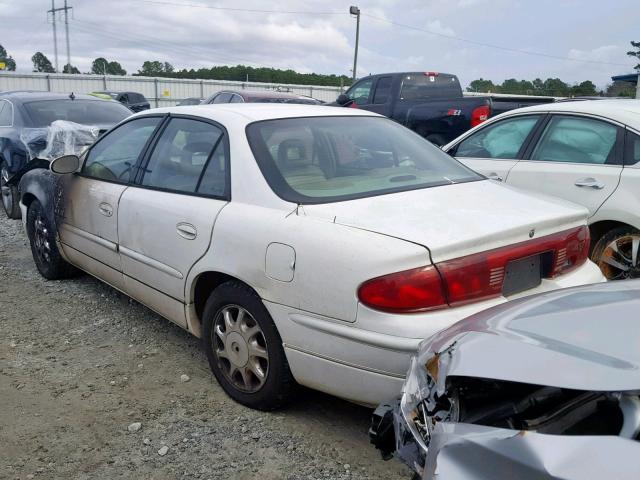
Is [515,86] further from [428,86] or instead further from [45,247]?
[45,247]

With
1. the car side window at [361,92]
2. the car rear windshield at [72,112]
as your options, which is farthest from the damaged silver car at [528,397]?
the car side window at [361,92]

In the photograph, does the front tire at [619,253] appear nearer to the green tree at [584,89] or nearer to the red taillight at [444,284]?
the red taillight at [444,284]

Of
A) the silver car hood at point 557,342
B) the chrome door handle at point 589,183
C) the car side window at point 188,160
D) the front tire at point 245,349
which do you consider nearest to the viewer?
the silver car hood at point 557,342

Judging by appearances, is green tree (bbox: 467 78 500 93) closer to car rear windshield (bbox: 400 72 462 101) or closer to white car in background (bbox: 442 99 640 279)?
car rear windshield (bbox: 400 72 462 101)

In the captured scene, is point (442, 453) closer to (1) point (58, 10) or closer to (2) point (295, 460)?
(2) point (295, 460)

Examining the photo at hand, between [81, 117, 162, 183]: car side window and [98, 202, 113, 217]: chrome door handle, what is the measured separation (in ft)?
0.59

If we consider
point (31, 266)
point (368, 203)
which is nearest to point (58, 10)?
point (31, 266)

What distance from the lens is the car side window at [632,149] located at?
4230 mm

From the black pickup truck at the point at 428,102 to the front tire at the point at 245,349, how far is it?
6929 millimetres

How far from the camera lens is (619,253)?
4.30 m

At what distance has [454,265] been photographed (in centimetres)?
246

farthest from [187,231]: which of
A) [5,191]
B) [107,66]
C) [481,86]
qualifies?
[107,66]

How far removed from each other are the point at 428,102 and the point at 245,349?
26.1ft

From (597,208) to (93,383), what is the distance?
3546 mm
